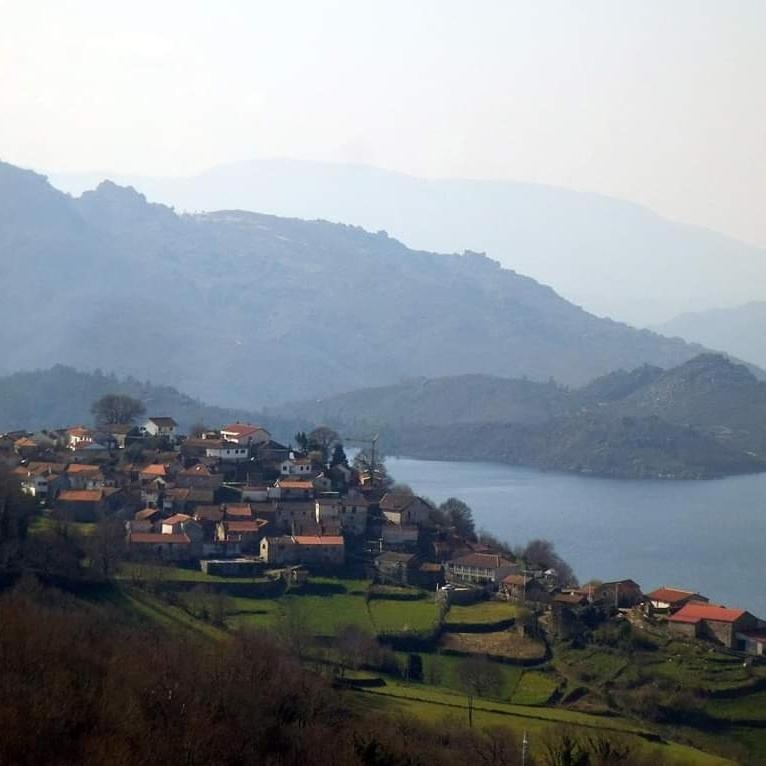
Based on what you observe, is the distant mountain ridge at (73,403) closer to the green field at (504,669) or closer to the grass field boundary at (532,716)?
the green field at (504,669)

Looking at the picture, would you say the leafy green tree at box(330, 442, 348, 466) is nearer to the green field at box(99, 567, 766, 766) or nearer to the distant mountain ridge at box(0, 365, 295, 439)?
the green field at box(99, 567, 766, 766)

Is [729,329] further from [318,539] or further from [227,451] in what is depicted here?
[318,539]

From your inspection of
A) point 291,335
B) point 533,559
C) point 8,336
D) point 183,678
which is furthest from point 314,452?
point 291,335

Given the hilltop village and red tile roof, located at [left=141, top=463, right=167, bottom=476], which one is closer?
the hilltop village

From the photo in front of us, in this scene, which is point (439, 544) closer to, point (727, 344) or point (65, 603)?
point (65, 603)

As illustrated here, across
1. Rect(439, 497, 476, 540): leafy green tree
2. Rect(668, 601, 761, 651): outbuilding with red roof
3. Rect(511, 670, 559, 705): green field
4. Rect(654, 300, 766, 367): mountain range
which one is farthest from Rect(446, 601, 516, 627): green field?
Rect(654, 300, 766, 367): mountain range

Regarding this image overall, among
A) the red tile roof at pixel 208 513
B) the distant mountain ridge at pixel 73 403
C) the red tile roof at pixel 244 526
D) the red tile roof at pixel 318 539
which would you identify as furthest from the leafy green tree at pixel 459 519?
the distant mountain ridge at pixel 73 403

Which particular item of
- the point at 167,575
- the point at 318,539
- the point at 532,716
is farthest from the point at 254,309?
the point at 532,716
